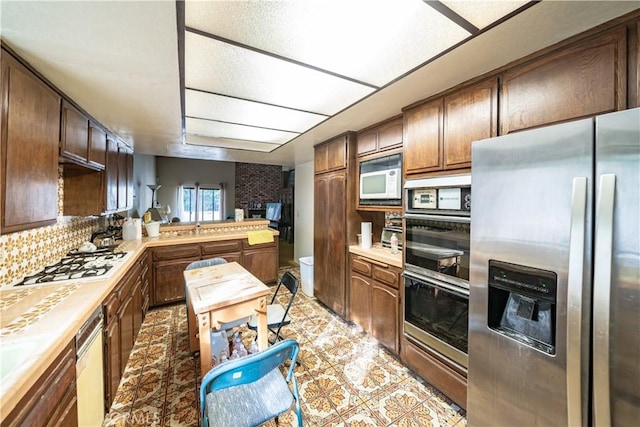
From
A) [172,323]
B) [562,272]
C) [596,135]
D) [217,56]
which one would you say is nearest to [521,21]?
[596,135]

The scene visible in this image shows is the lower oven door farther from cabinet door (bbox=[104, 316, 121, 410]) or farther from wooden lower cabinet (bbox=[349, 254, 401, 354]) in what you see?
cabinet door (bbox=[104, 316, 121, 410])

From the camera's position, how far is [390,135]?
2367 millimetres

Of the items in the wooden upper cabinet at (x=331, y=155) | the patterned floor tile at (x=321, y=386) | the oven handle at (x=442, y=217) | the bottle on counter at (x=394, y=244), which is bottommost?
the patterned floor tile at (x=321, y=386)

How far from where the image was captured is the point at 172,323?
2914 millimetres

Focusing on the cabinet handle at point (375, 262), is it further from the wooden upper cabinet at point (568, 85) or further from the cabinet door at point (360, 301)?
the wooden upper cabinet at point (568, 85)

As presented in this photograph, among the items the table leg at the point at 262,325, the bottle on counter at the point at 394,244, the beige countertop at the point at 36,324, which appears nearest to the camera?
the beige countertop at the point at 36,324

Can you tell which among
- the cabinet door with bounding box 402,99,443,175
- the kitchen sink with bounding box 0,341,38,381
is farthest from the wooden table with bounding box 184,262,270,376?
the cabinet door with bounding box 402,99,443,175

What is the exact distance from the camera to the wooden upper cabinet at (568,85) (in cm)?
108

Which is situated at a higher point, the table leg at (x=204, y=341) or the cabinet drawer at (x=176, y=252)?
the cabinet drawer at (x=176, y=252)

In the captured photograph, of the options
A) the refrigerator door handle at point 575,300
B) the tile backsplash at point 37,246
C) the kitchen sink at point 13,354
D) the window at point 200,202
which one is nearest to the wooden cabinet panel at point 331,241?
the refrigerator door handle at point 575,300

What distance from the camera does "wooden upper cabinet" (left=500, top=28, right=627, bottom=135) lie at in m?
1.08

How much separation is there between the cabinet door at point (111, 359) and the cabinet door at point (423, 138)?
2452mm

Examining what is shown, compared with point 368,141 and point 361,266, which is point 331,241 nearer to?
point 361,266

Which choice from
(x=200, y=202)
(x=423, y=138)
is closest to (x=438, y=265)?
(x=423, y=138)
